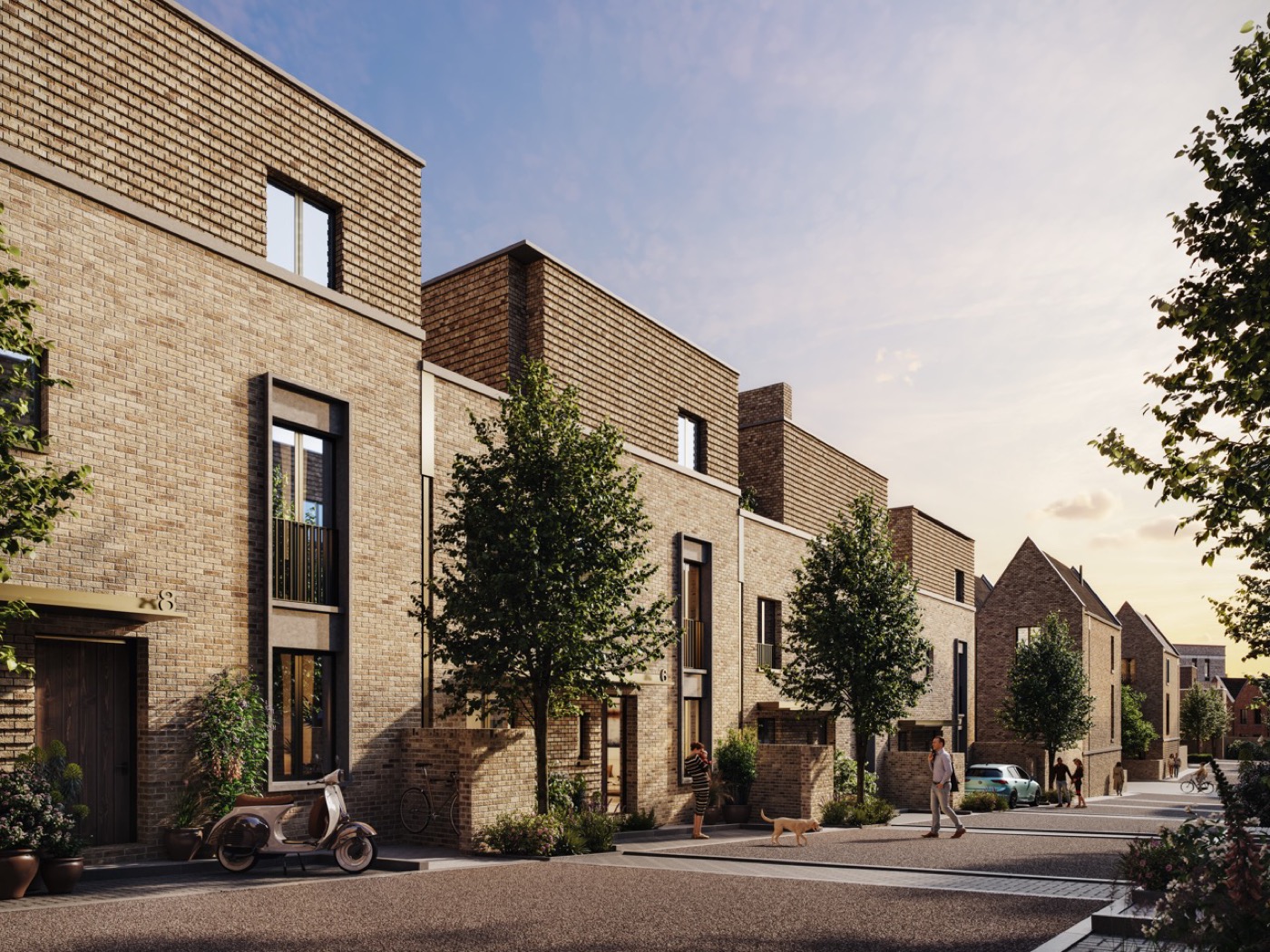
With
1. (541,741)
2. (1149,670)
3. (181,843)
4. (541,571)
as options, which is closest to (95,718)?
(181,843)

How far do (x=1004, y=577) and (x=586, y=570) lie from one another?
41986 millimetres

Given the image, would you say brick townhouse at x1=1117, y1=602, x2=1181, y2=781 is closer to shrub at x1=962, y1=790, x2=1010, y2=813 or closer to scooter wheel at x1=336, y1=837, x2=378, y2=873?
shrub at x1=962, y1=790, x2=1010, y2=813

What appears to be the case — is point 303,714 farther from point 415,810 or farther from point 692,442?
point 692,442

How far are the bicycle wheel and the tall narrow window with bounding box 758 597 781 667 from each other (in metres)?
14.0

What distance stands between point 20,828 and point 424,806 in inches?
265

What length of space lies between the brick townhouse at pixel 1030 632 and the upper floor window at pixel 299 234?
132 feet

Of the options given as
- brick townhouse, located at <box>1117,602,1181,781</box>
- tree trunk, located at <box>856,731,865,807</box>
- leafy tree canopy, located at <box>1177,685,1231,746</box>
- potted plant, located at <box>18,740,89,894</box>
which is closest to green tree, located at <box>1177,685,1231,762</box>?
leafy tree canopy, located at <box>1177,685,1231,746</box>

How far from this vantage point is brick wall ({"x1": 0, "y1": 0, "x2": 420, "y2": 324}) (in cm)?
1309

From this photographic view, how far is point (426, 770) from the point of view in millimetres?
16438

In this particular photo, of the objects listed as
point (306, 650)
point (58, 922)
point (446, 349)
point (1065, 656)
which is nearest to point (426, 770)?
point (306, 650)

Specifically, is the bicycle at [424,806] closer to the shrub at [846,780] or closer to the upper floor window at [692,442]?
the upper floor window at [692,442]

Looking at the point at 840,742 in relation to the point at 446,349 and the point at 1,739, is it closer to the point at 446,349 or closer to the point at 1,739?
the point at 446,349

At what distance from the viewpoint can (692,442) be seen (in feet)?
89.6

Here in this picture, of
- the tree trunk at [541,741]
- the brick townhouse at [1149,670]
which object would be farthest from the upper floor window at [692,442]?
the brick townhouse at [1149,670]
